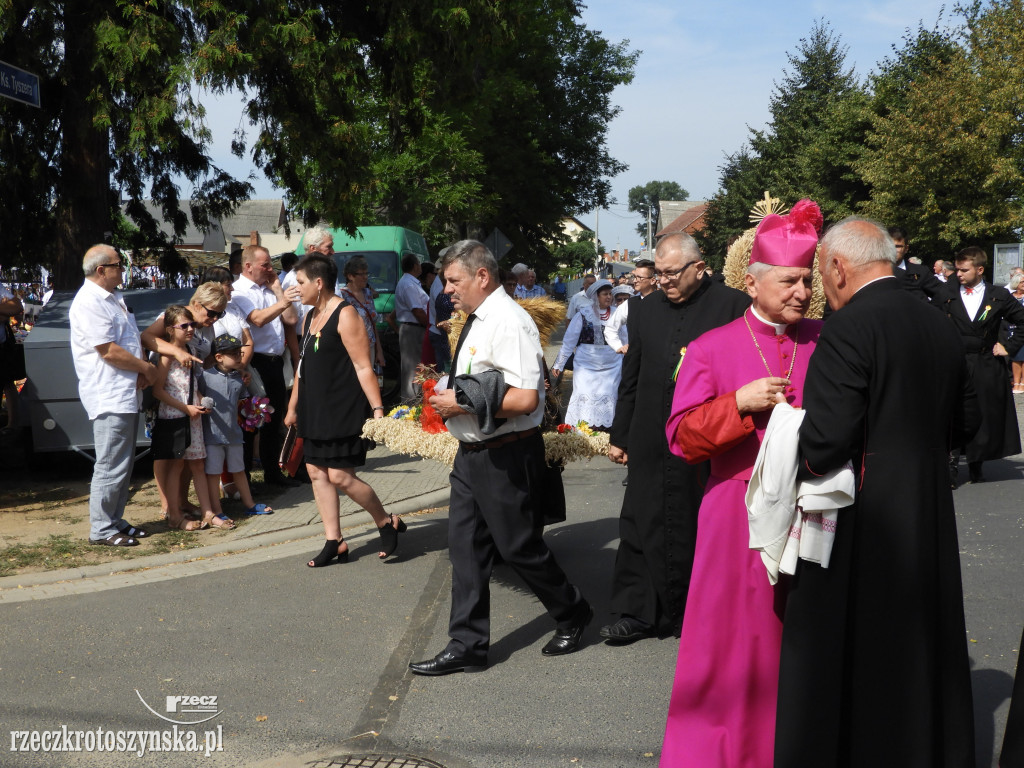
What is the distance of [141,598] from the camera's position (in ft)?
19.4

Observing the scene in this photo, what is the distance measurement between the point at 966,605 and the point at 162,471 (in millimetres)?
5461

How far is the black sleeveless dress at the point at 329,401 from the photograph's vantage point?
6.24m

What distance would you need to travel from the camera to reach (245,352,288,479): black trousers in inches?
345

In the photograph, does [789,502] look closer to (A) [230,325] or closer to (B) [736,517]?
(B) [736,517]

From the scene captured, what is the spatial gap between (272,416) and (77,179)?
14.4 ft

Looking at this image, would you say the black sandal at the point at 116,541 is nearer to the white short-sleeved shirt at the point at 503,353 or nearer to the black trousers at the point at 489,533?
the black trousers at the point at 489,533

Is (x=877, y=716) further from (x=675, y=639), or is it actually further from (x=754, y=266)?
(x=675, y=639)

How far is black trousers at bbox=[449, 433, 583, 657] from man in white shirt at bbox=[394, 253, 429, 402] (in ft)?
Result: 28.2

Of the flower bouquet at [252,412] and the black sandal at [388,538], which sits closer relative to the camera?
the black sandal at [388,538]

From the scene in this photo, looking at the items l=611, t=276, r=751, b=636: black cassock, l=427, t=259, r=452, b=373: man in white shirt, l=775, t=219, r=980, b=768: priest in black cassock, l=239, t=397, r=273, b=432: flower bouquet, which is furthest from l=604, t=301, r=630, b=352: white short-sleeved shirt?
l=775, t=219, r=980, b=768: priest in black cassock

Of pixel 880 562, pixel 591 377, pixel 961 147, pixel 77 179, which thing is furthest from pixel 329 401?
pixel 961 147

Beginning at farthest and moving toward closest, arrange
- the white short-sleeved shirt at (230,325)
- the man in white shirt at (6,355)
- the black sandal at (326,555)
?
the man in white shirt at (6,355)
the white short-sleeved shirt at (230,325)
the black sandal at (326,555)

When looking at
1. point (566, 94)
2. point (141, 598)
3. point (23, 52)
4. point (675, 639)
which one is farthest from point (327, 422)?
point (566, 94)

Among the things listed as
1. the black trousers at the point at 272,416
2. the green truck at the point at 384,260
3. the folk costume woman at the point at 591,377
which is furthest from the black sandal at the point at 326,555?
the green truck at the point at 384,260
